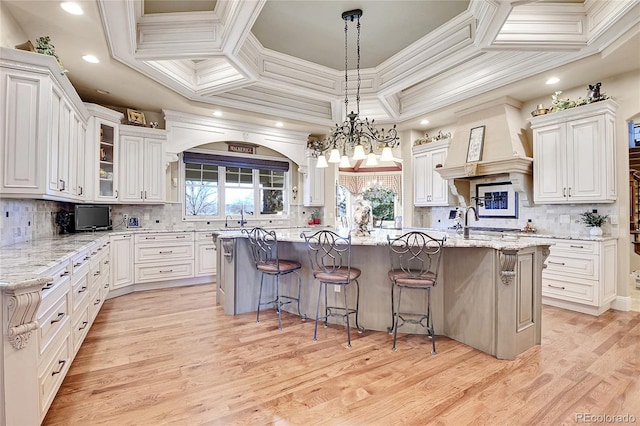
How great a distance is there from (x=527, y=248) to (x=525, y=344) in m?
0.85

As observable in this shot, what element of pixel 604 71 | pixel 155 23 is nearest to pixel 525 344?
pixel 604 71

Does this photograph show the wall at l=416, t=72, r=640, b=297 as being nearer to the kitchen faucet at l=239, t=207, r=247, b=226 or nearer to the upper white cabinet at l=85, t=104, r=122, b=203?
the kitchen faucet at l=239, t=207, r=247, b=226

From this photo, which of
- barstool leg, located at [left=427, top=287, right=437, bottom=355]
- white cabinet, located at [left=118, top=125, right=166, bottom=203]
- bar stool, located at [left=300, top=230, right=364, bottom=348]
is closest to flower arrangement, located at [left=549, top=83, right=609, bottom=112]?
barstool leg, located at [left=427, top=287, right=437, bottom=355]

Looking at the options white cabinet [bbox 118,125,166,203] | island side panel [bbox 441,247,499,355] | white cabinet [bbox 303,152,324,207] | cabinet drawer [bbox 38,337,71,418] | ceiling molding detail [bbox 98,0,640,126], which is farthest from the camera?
white cabinet [bbox 303,152,324,207]

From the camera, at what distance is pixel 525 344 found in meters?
2.70

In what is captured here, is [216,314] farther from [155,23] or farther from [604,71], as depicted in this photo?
[604,71]

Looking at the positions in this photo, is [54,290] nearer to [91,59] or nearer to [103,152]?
[91,59]

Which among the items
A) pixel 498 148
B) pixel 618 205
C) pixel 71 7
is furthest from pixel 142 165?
pixel 618 205

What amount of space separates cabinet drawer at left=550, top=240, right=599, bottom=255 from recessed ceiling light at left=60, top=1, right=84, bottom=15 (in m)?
5.64

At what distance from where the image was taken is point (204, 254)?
5215 millimetres

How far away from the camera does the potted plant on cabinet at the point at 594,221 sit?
3.84 metres

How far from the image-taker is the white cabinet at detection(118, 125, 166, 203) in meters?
4.67

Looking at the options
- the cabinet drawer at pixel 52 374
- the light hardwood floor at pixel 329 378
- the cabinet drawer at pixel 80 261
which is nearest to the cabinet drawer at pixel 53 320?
the cabinet drawer at pixel 52 374

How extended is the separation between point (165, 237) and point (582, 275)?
5.79 m
